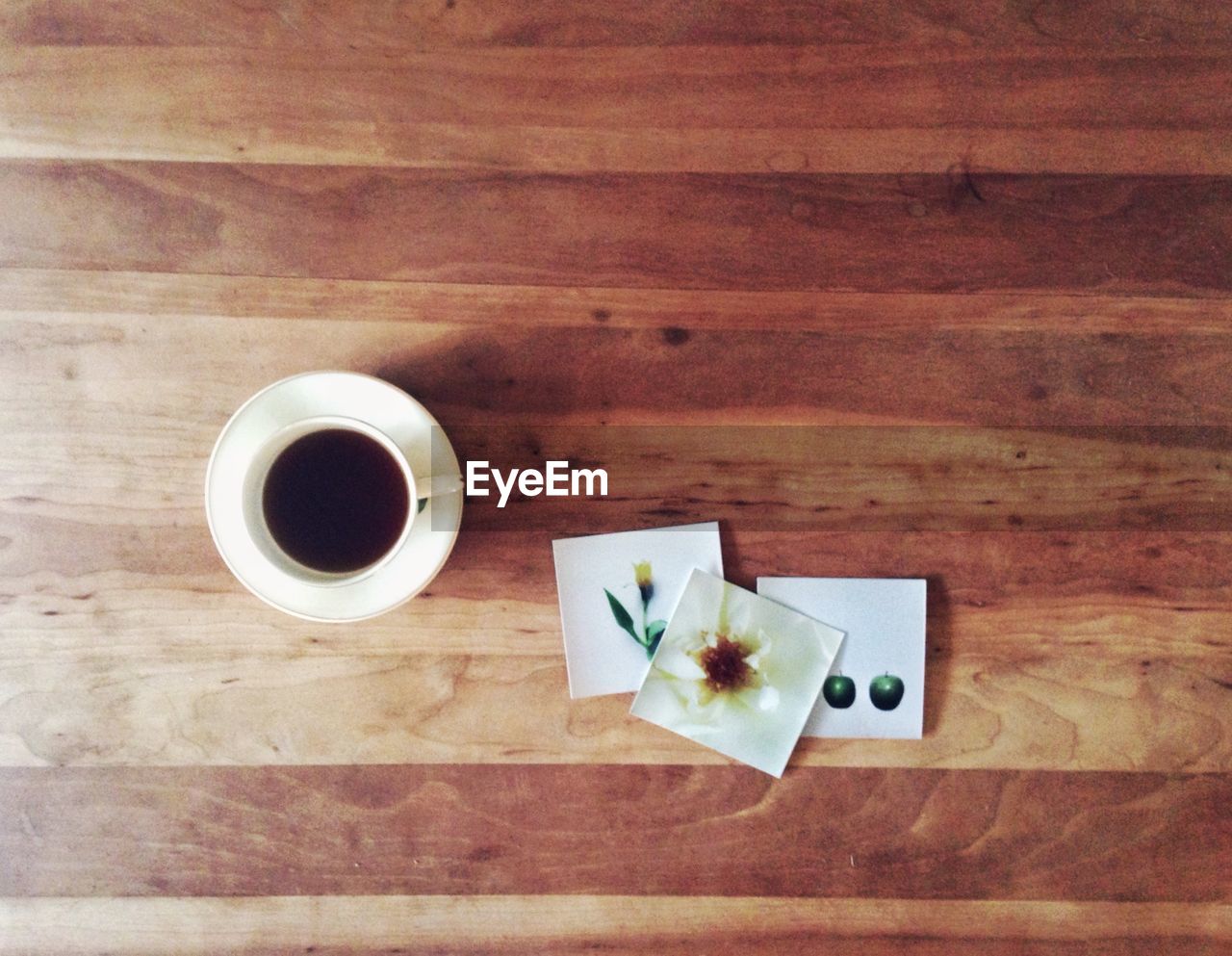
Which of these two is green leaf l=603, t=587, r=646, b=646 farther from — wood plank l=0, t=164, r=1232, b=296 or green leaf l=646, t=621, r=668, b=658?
wood plank l=0, t=164, r=1232, b=296

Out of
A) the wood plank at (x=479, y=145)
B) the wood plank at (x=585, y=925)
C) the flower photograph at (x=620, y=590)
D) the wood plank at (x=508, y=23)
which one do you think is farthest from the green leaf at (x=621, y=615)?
the wood plank at (x=508, y=23)

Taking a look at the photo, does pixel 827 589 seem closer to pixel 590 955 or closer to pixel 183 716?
pixel 590 955

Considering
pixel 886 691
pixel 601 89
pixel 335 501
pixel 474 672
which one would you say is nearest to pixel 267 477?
pixel 335 501

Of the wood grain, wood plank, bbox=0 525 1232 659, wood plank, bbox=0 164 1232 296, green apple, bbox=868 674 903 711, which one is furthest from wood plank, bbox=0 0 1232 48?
green apple, bbox=868 674 903 711

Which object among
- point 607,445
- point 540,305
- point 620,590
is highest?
point 540,305

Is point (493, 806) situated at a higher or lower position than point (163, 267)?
lower

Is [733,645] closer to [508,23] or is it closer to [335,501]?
[335,501]

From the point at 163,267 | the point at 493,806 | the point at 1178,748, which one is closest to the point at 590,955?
the point at 493,806
